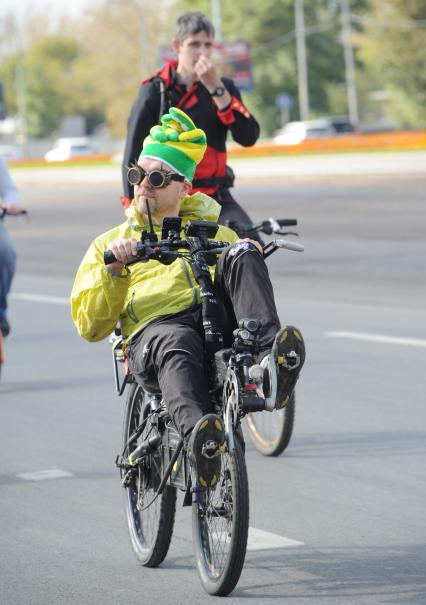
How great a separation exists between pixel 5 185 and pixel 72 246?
12.4 meters

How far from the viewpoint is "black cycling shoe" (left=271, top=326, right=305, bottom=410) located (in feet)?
15.8

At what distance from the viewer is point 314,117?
8931 centimetres

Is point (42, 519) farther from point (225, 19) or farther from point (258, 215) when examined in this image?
point (225, 19)

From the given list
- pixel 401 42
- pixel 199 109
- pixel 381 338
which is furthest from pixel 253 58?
pixel 199 109

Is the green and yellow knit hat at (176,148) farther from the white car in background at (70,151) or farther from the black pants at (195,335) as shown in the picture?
the white car in background at (70,151)

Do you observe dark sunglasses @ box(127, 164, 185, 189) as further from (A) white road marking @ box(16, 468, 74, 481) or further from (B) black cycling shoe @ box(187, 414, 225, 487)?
(A) white road marking @ box(16, 468, 74, 481)

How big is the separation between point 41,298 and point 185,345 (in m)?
10.2

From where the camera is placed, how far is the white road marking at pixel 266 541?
18.3 feet

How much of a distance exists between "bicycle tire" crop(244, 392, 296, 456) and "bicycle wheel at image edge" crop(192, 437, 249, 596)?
2.26m

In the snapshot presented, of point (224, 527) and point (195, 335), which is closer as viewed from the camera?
point (224, 527)

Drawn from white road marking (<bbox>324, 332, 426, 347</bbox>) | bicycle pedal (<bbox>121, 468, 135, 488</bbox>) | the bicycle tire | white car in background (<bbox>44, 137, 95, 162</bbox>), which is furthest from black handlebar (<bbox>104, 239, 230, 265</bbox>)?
white car in background (<bbox>44, 137, 95, 162</bbox>)

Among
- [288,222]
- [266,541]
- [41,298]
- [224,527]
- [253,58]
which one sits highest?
[288,222]

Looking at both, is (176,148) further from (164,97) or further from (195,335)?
(164,97)

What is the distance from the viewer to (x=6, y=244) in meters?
9.61
